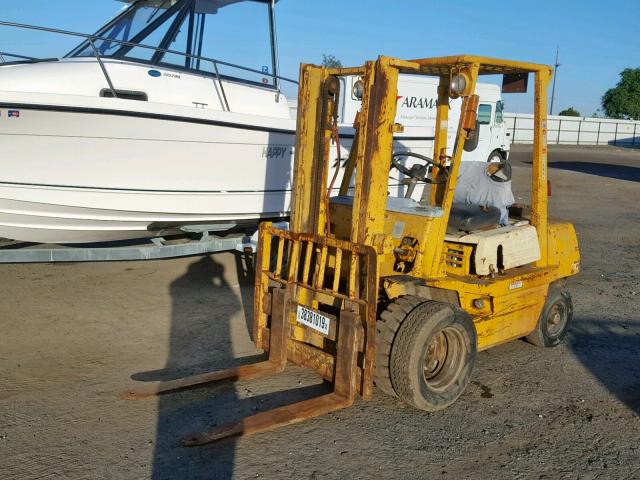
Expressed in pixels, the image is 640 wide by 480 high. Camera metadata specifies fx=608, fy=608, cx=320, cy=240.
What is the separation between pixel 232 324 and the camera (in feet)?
18.0

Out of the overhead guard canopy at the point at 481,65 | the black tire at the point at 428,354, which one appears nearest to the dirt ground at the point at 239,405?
the black tire at the point at 428,354

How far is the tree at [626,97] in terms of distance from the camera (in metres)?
62.9

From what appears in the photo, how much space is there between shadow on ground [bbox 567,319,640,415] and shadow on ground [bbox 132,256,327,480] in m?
2.14

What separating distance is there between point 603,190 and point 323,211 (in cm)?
1526

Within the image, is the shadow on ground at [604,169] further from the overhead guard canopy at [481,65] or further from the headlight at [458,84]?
the headlight at [458,84]

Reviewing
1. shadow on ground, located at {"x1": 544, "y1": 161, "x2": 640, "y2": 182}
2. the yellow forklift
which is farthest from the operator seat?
shadow on ground, located at {"x1": 544, "y1": 161, "x2": 640, "y2": 182}

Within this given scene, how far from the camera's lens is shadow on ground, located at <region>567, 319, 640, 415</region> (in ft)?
14.4

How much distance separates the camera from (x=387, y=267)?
4.19 metres

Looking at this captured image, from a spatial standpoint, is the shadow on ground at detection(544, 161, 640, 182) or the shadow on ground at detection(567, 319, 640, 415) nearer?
the shadow on ground at detection(567, 319, 640, 415)

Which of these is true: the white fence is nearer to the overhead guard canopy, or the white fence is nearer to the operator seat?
the overhead guard canopy

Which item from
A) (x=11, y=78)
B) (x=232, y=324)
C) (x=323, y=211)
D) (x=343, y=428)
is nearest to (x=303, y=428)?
(x=343, y=428)

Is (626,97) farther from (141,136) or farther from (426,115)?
(141,136)

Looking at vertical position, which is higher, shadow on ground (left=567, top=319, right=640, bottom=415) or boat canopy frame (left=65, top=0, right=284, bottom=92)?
boat canopy frame (left=65, top=0, right=284, bottom=92)

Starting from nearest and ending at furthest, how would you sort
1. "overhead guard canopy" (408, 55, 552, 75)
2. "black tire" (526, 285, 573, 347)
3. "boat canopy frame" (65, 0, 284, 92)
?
"overhead guard canopy" (408, 55, 552, 75) → "black tire" (526, 285, 573, 347) → "boat canopy frame" (65, 0, 284, 92)
